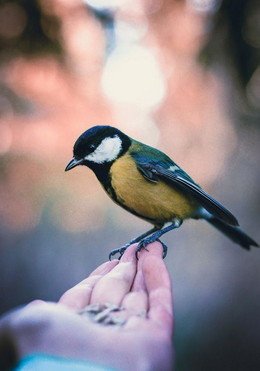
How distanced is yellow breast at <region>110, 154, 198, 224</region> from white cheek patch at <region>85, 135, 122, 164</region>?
A: 0.15 feet

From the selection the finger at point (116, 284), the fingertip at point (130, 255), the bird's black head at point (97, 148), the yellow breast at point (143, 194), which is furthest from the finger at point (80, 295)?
the bird's black head at point (97, 148)

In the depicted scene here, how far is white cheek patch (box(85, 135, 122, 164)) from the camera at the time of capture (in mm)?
1835

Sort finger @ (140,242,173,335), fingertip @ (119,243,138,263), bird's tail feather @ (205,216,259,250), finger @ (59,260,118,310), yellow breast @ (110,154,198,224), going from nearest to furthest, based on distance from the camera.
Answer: finger @ (140,242,173,335), finger @ (59,260,118,310), fingertip @ (119,243,138,263), yellow breast @ (110,154,198,224), bird's tail feather @ (205,216,259,250)

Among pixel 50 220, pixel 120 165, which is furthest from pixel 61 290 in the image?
pixel 120 165

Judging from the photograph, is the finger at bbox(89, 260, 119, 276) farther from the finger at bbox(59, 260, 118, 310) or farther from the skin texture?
the skin texture

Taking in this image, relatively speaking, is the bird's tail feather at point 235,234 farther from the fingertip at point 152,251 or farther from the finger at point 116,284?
the finger at point 116,284

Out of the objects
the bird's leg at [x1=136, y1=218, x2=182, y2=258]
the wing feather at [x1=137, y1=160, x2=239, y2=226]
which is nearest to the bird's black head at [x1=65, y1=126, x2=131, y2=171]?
the wing feather at [x1=137, y1=160, x2=239, y2=226]

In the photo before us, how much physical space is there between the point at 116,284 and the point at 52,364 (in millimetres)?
473

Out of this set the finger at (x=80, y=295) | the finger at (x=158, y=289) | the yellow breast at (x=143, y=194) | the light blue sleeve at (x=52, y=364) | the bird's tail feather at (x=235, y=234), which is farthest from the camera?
the bird's tail feather at (x=235, y=234)

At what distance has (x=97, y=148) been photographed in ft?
6.02

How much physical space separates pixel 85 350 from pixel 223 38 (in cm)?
224

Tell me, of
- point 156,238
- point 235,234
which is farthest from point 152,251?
point 235,234

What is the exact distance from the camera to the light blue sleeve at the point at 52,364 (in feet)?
3.20

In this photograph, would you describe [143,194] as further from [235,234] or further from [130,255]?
[235,234]
